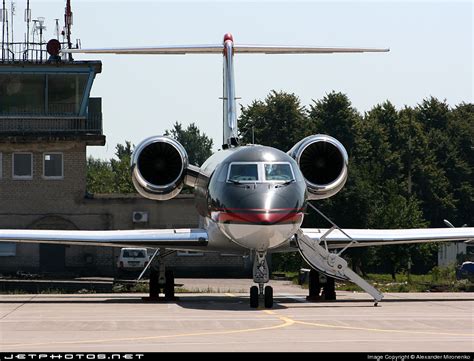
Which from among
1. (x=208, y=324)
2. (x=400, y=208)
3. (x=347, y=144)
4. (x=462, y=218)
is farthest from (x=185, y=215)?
(x=462, y=218)

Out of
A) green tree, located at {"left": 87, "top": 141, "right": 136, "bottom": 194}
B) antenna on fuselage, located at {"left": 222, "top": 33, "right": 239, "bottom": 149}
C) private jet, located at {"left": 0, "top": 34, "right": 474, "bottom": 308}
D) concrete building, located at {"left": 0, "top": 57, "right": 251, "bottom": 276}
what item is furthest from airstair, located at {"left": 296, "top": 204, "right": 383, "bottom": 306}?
green tree, located at {"left": 87, "top": 141, "right": 136, "bottom": 194}

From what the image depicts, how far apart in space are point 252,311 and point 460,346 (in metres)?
7.93

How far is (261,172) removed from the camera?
75.2 ft

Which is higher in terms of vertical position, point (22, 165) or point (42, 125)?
point (42, 125)

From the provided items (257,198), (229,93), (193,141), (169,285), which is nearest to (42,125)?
(229,93)

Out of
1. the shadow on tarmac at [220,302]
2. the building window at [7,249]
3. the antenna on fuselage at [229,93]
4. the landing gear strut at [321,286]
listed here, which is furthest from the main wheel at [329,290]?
the building window at [7,249]

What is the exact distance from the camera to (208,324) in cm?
1844

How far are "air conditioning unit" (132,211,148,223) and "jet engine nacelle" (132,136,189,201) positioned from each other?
20040 millimetres

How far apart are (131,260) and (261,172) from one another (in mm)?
24537

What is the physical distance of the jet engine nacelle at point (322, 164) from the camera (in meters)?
26.8

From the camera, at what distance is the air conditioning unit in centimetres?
4759

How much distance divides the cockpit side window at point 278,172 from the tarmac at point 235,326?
2.63 meters

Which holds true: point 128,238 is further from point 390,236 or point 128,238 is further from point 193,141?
point 193,141

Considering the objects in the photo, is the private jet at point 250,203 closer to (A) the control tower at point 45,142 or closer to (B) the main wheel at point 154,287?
(B) the main wheel at point 154,287
